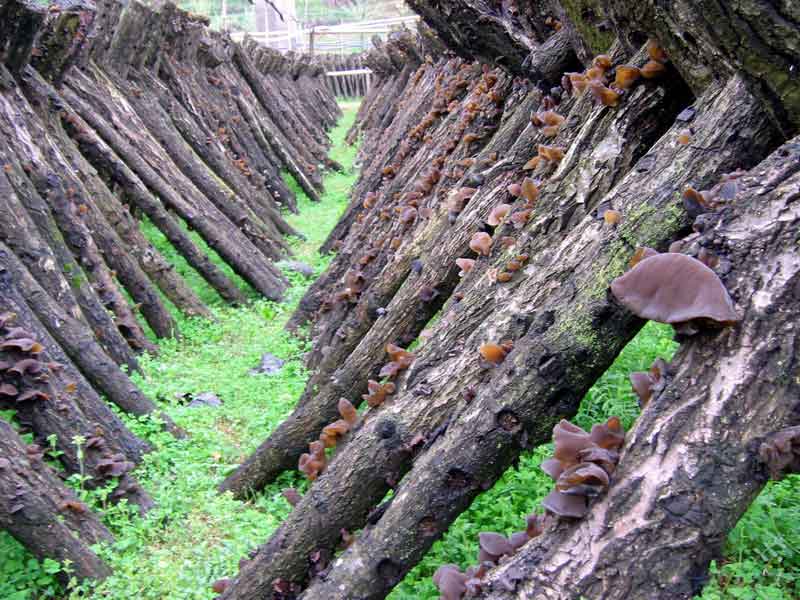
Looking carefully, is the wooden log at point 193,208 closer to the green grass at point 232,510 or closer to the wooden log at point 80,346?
the green grass at point 232,510

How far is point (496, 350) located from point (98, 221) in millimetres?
4409

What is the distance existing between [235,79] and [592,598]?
12032 mm

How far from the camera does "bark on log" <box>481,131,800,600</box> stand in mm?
1670

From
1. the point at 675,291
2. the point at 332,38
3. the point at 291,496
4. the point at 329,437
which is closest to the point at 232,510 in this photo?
the point at 291,496

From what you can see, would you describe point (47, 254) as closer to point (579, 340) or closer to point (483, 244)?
point (483, 244)

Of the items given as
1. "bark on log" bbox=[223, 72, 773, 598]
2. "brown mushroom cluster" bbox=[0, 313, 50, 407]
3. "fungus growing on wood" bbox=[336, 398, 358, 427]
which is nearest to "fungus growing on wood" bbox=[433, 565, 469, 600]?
"bark on log" bbox=[223, 72, 773, 598]

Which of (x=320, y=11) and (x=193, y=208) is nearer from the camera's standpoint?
(x=193, y=208)

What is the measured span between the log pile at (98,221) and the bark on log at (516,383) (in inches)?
58.3

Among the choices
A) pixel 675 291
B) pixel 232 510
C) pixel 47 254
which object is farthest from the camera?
pixel 47 254

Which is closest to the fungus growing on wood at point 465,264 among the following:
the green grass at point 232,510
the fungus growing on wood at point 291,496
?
the green grass at point 232,510

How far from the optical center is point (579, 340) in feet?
7.21

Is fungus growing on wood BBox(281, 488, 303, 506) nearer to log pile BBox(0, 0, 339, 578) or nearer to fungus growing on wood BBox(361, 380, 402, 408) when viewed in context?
fungus growing on wood BBox(361, 380, 402, 408)

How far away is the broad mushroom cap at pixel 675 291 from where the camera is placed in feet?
5.66

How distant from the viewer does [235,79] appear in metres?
12.4
